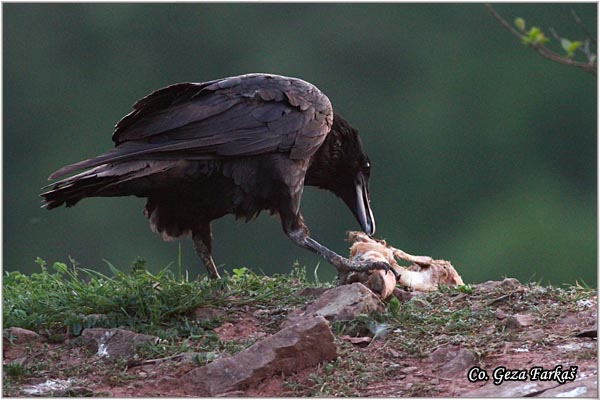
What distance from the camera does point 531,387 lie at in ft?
14.7

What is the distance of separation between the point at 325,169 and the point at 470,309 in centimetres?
185

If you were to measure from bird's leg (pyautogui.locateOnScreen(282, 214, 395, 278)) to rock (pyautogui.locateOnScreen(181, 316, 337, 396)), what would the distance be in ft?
4.06

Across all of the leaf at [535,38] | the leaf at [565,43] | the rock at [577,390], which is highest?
the leaf at [535,38]

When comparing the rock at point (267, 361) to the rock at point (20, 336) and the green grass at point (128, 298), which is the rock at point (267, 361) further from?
the rock at point (20, 336)

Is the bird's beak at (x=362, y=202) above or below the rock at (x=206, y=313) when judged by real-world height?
above

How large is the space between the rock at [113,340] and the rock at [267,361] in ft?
1.53

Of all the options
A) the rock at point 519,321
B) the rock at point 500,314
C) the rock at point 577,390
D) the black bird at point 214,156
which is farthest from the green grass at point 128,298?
the rock at point 577,390

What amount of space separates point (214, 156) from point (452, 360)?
1926mm

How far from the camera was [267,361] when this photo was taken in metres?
4.79

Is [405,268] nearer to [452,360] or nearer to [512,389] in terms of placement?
[452,360]

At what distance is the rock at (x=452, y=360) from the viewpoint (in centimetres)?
484

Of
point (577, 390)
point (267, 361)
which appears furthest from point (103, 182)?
point (577, 390)

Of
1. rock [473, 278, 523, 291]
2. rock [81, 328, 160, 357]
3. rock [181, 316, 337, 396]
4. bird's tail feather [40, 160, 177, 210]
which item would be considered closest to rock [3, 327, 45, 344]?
rock [81, 328, 160, 357]

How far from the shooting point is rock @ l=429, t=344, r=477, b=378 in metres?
4.84
